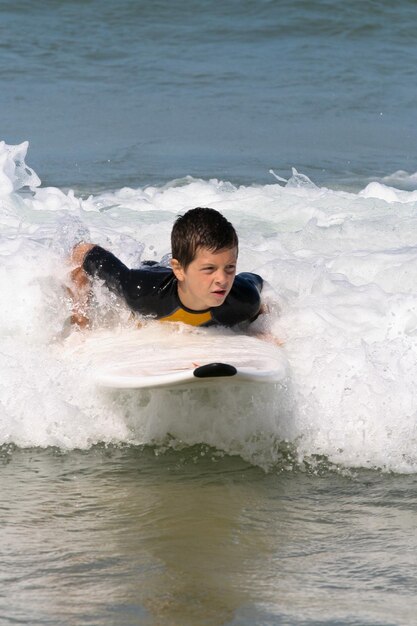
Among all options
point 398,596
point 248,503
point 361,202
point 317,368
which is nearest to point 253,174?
point 361,202

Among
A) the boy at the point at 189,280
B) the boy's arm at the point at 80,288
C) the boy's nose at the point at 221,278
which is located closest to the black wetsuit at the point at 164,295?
the boy at the point at 189,280

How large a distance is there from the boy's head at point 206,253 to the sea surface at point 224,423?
1.48 feet

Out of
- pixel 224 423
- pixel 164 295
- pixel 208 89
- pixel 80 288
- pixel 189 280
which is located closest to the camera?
pixel 224 423

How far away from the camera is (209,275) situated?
5219mm

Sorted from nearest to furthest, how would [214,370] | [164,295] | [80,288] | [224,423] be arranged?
[214,370], [224,423], [164,295], [80,288]

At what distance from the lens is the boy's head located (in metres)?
5.16

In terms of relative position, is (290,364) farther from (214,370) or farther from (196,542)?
(196,542)

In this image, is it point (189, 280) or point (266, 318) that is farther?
point (266, 318)

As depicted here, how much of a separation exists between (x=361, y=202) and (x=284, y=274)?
3.62 m

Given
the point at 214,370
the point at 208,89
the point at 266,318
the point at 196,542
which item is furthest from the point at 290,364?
the point at 208,89

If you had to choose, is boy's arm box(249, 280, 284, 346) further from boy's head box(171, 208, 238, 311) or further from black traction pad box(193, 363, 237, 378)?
black traction pad box(193, 363, 237, 378)

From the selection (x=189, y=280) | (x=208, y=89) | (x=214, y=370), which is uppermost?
(x=208, y=89)

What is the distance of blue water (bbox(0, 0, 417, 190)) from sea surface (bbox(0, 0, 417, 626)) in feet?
0.43

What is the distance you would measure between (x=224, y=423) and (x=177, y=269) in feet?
2.38
